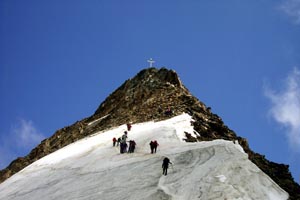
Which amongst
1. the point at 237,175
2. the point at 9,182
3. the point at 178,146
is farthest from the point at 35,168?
the point at 237,175

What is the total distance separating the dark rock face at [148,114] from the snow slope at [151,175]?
3919mm

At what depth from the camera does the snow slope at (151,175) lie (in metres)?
29.5

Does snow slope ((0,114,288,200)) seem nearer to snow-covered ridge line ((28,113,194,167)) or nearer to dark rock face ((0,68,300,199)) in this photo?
snow-covered ridge line ((28,113,194,167))

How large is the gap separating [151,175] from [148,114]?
21533 mm

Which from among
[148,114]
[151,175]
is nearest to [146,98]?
[148,114]

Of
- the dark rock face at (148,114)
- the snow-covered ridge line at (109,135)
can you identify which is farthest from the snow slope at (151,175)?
the dark rock face at (148,114)

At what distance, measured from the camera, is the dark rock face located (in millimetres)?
47469

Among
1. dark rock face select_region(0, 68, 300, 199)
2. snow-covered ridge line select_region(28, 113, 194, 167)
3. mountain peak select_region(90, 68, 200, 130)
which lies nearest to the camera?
snow-covered ridge line select_region(28, 113, 194, 167)

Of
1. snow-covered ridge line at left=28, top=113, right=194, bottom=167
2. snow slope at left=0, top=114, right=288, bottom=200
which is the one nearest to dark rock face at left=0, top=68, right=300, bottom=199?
snow-covered ridge line at left=28, top=113, right=194, bottom=167

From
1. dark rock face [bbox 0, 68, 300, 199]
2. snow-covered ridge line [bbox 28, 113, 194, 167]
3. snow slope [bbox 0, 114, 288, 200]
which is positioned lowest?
snow slope [bbox 0, 114, 288, 200]

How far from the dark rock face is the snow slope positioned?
392 centimetres

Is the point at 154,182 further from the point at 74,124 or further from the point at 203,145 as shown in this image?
the point at 74,124

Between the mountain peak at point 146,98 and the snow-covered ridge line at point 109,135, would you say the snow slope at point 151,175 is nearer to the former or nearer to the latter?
the snow-covered ridge line at point 109,135

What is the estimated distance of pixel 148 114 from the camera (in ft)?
177
